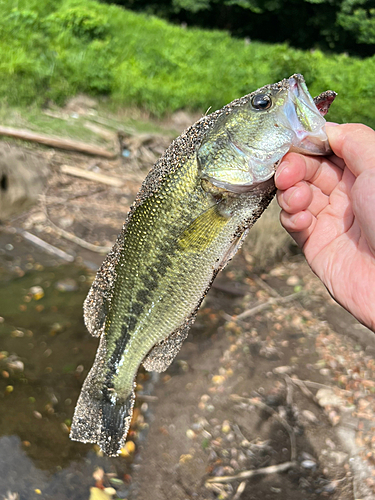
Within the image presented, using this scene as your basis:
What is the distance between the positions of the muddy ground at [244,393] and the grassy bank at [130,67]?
14.2 feet

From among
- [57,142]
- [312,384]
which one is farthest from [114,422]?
[57,142]

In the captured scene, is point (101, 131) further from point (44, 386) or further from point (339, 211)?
point (339, 211)

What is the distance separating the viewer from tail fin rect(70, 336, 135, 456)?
222 cm

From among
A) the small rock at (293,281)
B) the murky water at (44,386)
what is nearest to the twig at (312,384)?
the small rock at (293,281)

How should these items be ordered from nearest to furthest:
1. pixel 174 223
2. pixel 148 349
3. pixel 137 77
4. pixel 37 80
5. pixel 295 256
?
1. pixel 174 223
2. pixel 148 349
3. pixel 295 256
4. pixel 37 80
5. pixel 137 77

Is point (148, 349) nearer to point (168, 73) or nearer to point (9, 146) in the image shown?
point (9, 146)

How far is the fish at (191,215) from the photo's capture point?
172 cm

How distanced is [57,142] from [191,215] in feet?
19.9

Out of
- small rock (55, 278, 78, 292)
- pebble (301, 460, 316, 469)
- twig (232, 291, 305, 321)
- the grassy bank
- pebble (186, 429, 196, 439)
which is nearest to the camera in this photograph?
pebble (301, 460, 316, 469)

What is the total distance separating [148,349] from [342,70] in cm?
1159

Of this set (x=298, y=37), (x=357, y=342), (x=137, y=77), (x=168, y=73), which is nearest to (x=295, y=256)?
(x=357, y=342)

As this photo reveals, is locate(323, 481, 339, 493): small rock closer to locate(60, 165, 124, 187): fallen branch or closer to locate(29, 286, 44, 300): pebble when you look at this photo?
locate(29, 286, 44, 300): pebble

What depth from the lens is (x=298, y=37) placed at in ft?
64.6

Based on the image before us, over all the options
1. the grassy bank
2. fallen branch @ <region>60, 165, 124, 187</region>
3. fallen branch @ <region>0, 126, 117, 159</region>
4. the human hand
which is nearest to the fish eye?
the human hand
